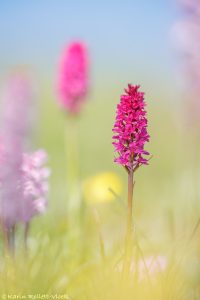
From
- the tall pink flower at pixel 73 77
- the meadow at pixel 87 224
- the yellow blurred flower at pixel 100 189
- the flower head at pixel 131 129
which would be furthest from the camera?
the yellow blurred flower at pixel 100 189

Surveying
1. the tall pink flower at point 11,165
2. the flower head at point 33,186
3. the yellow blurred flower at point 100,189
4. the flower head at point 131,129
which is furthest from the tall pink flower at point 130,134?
the yellow blurred flower at point 100,189

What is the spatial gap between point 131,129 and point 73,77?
127 inches

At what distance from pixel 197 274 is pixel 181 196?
117 inches

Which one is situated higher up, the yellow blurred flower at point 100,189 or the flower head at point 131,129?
the flower head at point 131,129

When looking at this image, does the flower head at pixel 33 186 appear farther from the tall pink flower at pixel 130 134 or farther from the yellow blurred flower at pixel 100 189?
the yellow blurred flower at pixel 100 189

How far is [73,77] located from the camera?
548 cm

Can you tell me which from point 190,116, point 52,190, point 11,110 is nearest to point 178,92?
point 190,116

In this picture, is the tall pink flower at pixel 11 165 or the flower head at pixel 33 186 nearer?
the tall pink flower at pixel 11 165

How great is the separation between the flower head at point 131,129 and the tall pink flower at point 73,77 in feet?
10.1

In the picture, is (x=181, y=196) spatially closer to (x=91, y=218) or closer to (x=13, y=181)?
(x=91, y=218)

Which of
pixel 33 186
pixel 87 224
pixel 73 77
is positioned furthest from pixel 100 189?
pixel 33 186

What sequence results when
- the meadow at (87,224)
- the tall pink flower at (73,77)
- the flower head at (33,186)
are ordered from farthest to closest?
the tall pink flower at (73,77) < the flower head at (33,186) < the meadow at (87,224)

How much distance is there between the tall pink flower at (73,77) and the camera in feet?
17.7

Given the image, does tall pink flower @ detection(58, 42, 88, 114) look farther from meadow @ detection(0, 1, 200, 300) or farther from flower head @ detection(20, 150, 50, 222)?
flower head @ detection(20, 150, 50, 222)
